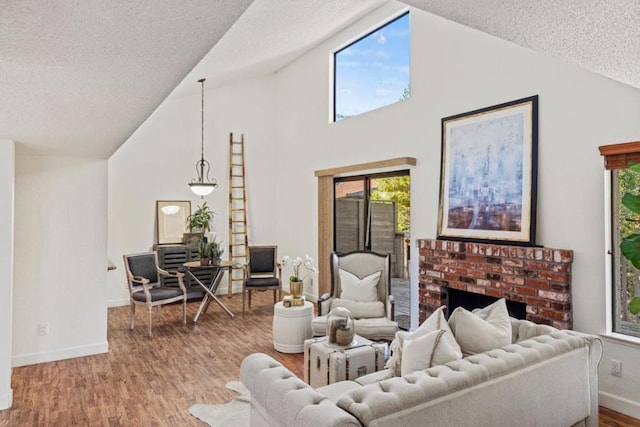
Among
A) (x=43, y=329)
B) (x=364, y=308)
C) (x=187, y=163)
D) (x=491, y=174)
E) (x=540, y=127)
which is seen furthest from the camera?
(x=187, y=163)

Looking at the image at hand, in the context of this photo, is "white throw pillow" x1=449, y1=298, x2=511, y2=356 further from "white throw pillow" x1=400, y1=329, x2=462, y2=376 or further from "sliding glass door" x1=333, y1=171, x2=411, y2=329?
"sliding glass door" x1=333, y1=171, x2=411, y2=329

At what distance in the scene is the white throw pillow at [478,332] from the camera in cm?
238

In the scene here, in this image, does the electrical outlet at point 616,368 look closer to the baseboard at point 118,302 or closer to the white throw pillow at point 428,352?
the white throw pillow at point 428,352

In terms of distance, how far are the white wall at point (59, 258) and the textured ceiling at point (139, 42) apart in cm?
167

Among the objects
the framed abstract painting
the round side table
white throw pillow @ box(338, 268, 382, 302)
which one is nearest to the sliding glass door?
white throw pillow @ box(338, 268, 382, 302)

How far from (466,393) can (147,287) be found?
4.35 m

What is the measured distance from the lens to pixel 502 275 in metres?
3.78

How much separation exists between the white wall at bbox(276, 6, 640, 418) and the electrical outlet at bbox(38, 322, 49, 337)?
12.8ft

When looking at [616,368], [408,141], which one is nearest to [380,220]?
[408,141]

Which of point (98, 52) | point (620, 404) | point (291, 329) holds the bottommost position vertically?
point (620, 404)

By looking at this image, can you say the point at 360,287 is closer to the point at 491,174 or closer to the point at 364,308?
the point at 364,308

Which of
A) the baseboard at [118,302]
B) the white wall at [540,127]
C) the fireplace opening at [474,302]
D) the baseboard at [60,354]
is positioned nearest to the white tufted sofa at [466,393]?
the white wall at [540,127]

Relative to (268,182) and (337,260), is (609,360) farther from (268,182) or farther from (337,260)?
(268,182)

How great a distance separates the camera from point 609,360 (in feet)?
10.3
